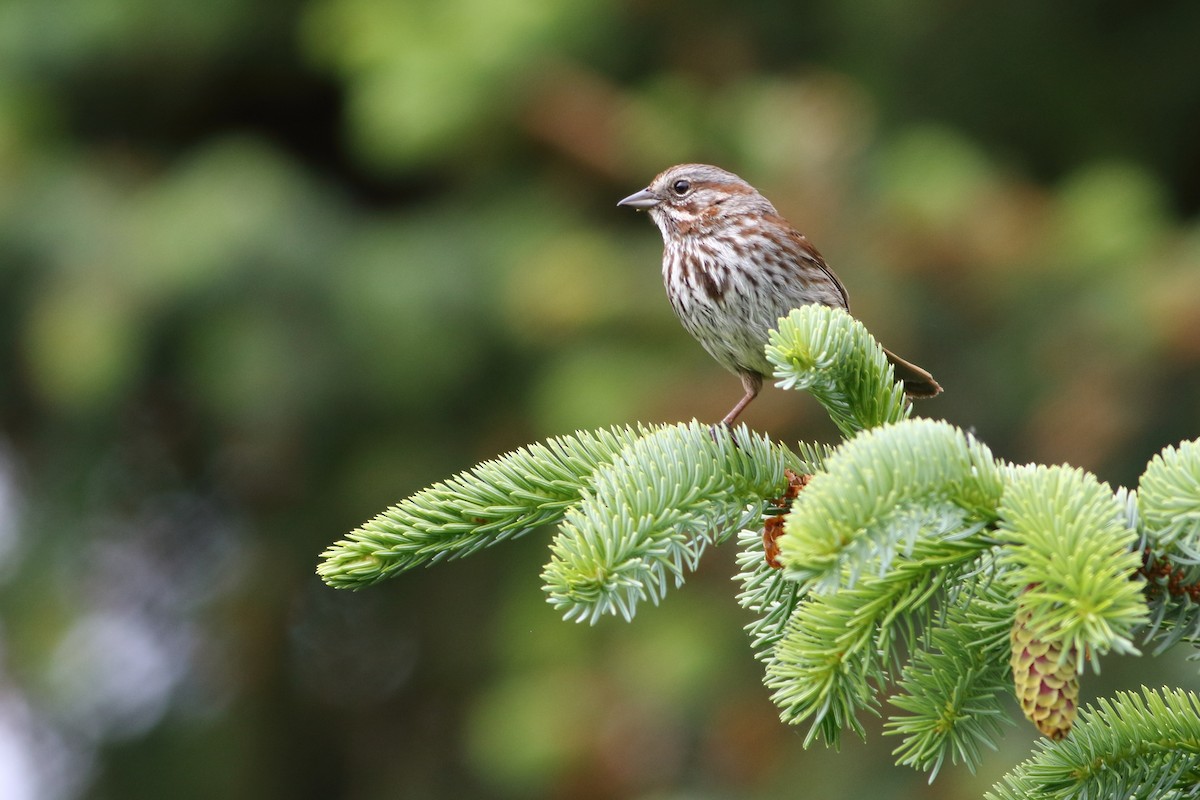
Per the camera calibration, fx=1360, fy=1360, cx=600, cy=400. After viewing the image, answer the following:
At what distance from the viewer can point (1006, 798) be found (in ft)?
6.74

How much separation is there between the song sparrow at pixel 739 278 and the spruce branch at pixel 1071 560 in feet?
6.27

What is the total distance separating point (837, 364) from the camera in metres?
2.28

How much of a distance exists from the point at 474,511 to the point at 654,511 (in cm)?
33

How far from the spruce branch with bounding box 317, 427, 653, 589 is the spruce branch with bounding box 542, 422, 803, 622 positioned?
0.07 meters

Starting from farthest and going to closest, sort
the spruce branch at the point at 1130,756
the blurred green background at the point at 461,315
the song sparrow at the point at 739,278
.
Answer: the blurred green background at the point at 461,315, the song sparrow at the point at 739,278, the spruce branch at the point at 1130,756

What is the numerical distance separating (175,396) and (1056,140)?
485 centimetres

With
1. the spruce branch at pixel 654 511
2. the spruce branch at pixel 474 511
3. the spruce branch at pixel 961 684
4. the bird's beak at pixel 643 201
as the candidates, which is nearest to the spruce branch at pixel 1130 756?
the spruce branch at pixel 961 684

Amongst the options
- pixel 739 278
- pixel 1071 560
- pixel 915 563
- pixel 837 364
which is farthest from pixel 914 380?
pixel 1071 560

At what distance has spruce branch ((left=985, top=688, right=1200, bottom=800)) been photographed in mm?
2008

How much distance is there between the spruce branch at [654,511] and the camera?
6.23ft

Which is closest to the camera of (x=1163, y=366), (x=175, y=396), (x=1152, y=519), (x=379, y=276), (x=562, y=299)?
(x=1152, y=519)

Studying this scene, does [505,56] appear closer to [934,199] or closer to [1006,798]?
[934,199]

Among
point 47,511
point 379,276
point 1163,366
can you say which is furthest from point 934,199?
point 47,511

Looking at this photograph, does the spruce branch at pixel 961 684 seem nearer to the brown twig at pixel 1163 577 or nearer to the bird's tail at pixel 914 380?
the brown twig at pixel 1163 577
